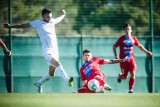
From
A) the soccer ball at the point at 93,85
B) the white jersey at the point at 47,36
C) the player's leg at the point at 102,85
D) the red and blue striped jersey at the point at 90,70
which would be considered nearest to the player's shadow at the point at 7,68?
the white jersey at the point at 47,36

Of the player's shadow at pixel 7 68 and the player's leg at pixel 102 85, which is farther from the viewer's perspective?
the player's shadow at pixel 7 68

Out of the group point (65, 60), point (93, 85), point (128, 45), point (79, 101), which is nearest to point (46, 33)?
point (93, 85)

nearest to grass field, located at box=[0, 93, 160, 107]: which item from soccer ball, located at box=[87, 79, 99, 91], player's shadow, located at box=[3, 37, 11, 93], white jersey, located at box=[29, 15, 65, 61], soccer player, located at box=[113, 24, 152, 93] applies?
soccer ball, located at box=[87, 79, 99, 91]

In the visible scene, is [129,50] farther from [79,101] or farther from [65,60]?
[79,101]

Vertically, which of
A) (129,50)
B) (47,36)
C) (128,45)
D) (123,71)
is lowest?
(123,71)

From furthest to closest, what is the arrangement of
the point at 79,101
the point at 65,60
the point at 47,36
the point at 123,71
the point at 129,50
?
1. the point at 65,60
2. the point at 123,71
3. the point at 129,50
4. the point at 47,36
5. the point at 79,101

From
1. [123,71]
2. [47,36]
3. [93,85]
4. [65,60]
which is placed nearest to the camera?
[93,85]

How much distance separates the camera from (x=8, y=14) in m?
15.8

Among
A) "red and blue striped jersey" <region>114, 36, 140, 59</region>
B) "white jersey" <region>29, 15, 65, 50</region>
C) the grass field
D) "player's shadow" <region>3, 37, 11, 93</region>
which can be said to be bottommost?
"player's shadow" <region>3, 37, 11, 93</region>

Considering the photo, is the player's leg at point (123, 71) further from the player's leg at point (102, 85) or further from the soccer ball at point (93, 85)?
the soccer ball at point (93, 85)

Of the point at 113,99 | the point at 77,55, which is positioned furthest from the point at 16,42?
the point at 113,99

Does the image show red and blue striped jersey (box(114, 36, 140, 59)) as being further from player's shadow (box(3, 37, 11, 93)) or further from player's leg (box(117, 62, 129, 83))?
player's shadow (box(3, 37, 11, 93))

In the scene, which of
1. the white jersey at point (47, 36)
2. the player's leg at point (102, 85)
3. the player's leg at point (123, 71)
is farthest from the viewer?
the player's leg at point (123, 71)

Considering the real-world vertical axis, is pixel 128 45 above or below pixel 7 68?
above
